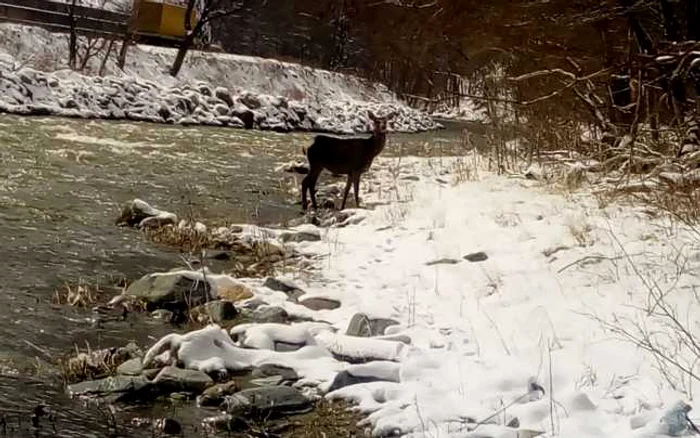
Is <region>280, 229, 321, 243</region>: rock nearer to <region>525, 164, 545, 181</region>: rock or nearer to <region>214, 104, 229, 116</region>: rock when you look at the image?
<region>525, 164, 545, 181</region>: rock

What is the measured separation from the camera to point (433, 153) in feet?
61.8

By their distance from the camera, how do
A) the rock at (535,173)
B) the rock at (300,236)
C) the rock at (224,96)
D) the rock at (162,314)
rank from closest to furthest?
the rock at (162,314) → the rock at (300,236) → the rock at (535,173) → the rock at (224,96)

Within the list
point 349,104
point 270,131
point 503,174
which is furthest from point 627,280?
point 349,104

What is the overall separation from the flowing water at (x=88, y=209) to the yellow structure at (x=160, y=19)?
13.8m

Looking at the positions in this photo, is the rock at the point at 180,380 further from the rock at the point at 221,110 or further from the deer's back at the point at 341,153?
the rock at the point at 221,110

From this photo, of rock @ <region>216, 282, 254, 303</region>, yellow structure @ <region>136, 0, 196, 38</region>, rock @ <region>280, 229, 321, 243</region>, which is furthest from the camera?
yellow structure @ <region>136, 0, 196, 38</region>

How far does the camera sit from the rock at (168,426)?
12.7 ft

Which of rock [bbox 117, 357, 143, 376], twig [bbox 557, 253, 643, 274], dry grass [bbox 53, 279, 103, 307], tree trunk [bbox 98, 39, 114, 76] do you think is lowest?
dry grass [bbox 53, 279, 103, 307]

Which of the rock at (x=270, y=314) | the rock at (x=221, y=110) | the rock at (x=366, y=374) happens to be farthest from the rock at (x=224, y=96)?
the rock at (x=366, y=374)

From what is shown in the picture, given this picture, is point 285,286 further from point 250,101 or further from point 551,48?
point 250,101

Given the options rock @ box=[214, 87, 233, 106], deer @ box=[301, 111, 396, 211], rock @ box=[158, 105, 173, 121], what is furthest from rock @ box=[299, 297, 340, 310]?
rock @ box=[214, 87, 233, 106]

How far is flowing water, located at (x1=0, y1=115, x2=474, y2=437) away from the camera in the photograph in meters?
4.58

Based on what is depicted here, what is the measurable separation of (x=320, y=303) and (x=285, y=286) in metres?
0.55

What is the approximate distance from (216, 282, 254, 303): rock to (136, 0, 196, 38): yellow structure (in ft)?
90.5
